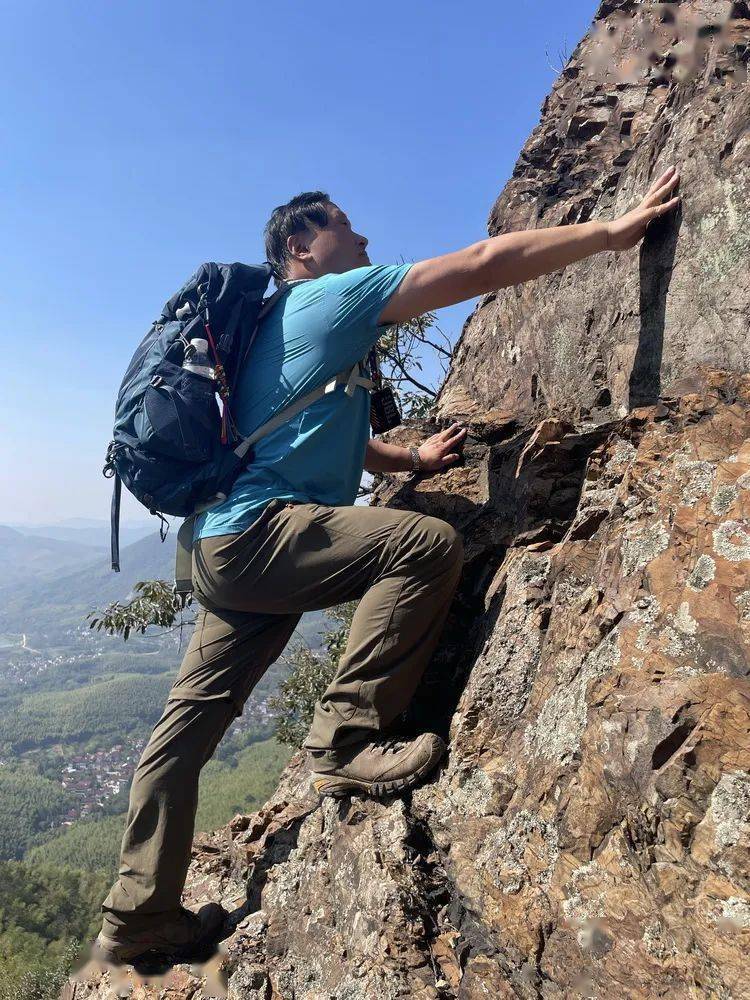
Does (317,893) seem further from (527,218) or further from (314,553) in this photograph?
(527,218)

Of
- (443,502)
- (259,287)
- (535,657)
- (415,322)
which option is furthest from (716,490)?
(415,322)

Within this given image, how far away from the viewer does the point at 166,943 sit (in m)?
4.30

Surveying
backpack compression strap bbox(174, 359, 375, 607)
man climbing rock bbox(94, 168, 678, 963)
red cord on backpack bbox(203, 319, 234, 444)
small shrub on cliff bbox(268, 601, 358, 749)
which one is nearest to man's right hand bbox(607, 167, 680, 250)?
man climbing rock bbox(94, 168, 678, 963)

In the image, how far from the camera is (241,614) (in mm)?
4523

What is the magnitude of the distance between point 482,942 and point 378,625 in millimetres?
1541

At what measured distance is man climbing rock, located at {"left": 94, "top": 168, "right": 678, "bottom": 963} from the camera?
4.00 meters

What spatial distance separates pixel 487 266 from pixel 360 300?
71cm

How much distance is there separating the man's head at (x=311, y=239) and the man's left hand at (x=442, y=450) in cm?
147

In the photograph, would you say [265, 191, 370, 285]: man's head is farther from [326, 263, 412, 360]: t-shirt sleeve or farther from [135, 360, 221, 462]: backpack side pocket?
[135, 360, 221, 462]: backpack side pocket

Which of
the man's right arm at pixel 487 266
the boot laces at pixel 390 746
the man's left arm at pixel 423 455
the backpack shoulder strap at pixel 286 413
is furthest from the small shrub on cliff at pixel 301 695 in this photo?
the man's right arm at pixel 487 266

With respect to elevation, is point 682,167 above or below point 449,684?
A: above

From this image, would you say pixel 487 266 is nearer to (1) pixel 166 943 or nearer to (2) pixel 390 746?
(2) pixel 390 746

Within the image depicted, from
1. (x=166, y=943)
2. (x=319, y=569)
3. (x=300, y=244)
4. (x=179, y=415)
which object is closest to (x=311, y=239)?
(x=300, y=244)

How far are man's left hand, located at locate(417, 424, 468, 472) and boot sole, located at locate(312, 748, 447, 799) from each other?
233 cm
